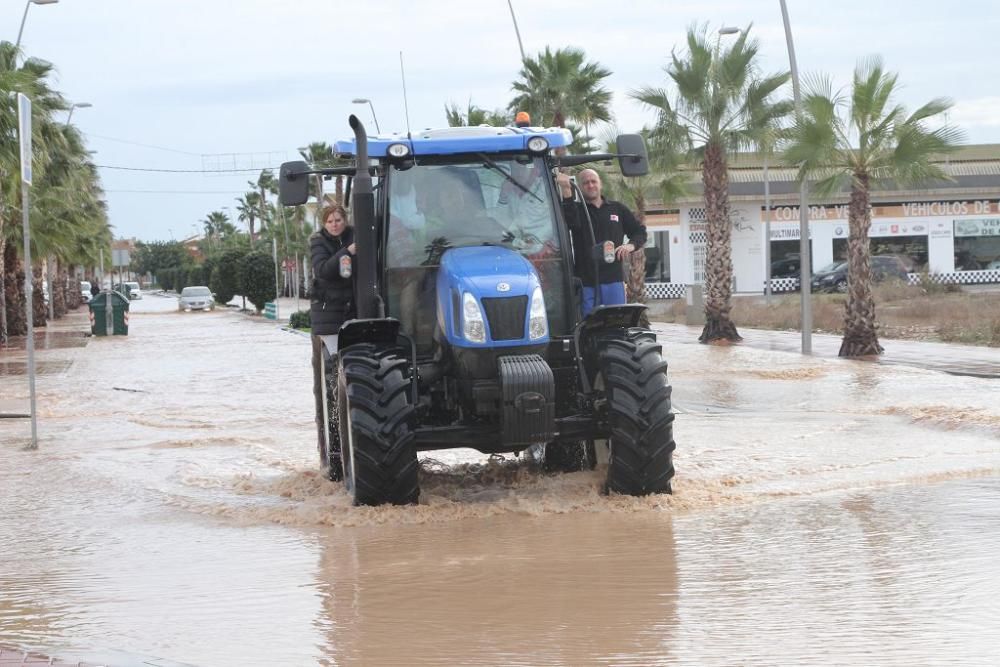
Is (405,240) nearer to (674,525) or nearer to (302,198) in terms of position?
(302,198)

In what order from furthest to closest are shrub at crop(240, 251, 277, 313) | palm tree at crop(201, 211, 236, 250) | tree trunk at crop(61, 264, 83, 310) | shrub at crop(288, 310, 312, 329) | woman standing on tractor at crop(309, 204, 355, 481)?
palm tree at crop(201, 211, 236, 250), tree trunk at crop(61, 264, 83, 310), shrub at crop(240, 251, 277, 313), shrub at crop(288, 310, 312, 329), woman standing on tractor at crop(309, 204, 355, 481)

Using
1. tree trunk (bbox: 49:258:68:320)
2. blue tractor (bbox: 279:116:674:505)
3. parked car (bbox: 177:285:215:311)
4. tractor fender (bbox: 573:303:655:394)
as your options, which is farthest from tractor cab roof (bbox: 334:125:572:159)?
parked car (bbox: 177:285:215:311)

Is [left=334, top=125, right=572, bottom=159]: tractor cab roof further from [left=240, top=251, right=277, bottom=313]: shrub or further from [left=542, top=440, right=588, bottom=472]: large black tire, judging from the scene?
[left=240, top=251, right=277, bottom=313]: shrub

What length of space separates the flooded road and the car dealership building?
44.3 metres

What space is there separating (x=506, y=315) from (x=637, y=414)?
107 cm

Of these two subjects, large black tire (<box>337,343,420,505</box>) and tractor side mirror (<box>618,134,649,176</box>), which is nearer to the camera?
large black tire (<box>337,343,420,505</box>)

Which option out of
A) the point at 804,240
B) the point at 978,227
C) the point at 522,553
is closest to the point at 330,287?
the point at 522,553

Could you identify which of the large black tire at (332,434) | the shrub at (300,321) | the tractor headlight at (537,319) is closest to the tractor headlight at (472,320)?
the tractor headlight at (537,319)

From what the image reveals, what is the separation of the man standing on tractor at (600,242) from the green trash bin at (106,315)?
33.4 metres

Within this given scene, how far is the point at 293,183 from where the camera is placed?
9445 mm

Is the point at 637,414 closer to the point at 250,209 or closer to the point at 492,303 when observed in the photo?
the point at 492,303

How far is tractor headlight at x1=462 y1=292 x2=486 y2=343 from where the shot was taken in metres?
8.68

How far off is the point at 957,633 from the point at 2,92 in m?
23.3

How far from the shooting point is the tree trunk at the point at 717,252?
30.8m
